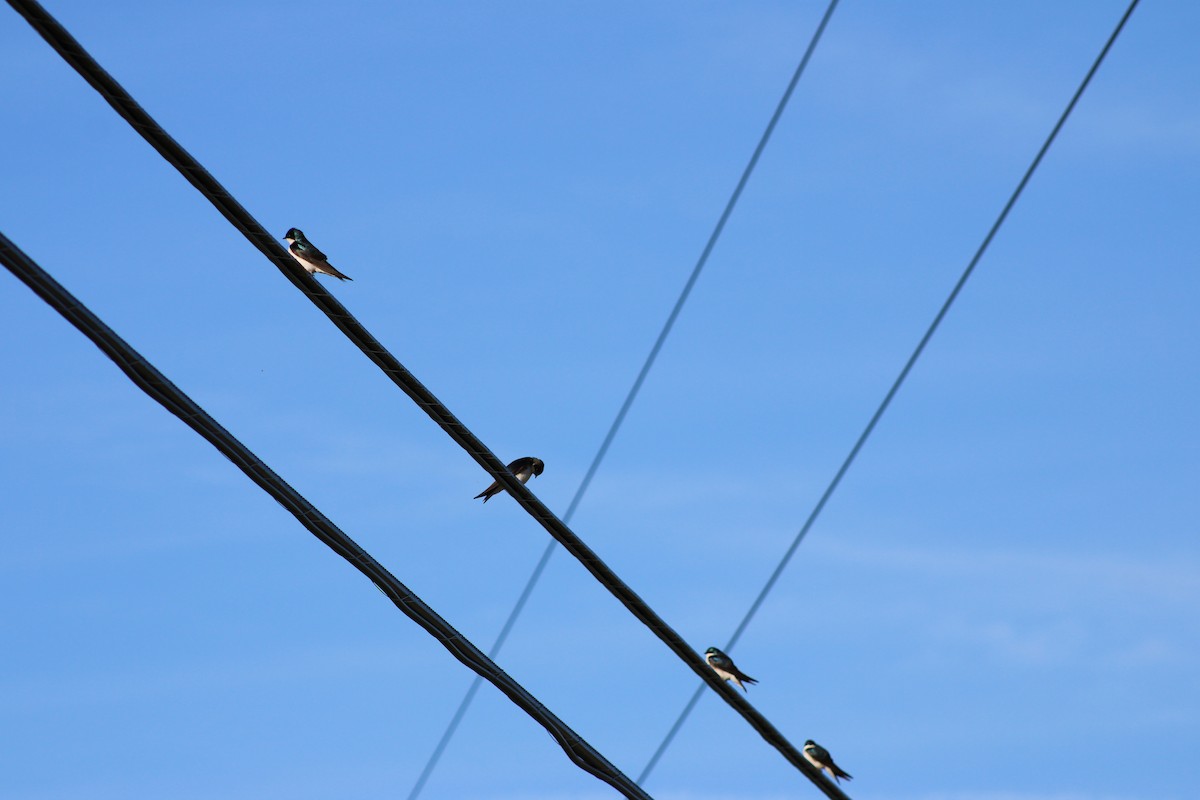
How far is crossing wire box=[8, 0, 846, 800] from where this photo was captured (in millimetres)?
5535

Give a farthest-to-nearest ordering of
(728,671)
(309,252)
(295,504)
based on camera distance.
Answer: (728,671), (309,252), (295,504)

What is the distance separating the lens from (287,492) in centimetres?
632

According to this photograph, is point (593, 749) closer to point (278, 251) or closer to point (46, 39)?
point (278, 251)

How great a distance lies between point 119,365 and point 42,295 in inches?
15.9

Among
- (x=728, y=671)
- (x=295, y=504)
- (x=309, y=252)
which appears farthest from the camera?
(x=728, y=671)

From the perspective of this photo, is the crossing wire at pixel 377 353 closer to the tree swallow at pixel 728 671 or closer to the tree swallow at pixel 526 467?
the tree swallow at pixel 728 671

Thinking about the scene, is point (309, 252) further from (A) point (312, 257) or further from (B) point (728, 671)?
(B) point (728, 671)

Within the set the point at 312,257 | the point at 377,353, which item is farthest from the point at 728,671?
the point at 377,353

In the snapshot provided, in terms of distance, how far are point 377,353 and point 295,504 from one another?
2.76 feet

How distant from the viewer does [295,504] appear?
6367 millimetres

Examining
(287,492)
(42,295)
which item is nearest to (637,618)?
(287,492)

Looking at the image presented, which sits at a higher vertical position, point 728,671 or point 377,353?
point 728,671

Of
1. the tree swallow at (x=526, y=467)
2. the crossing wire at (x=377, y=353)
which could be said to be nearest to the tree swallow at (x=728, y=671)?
the tree swallow at (x=526, y=467)

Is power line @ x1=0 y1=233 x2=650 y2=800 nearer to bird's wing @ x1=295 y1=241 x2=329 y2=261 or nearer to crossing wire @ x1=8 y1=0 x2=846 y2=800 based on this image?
crossing wire @ x1=8 y1=0 x2=846 y2=800
